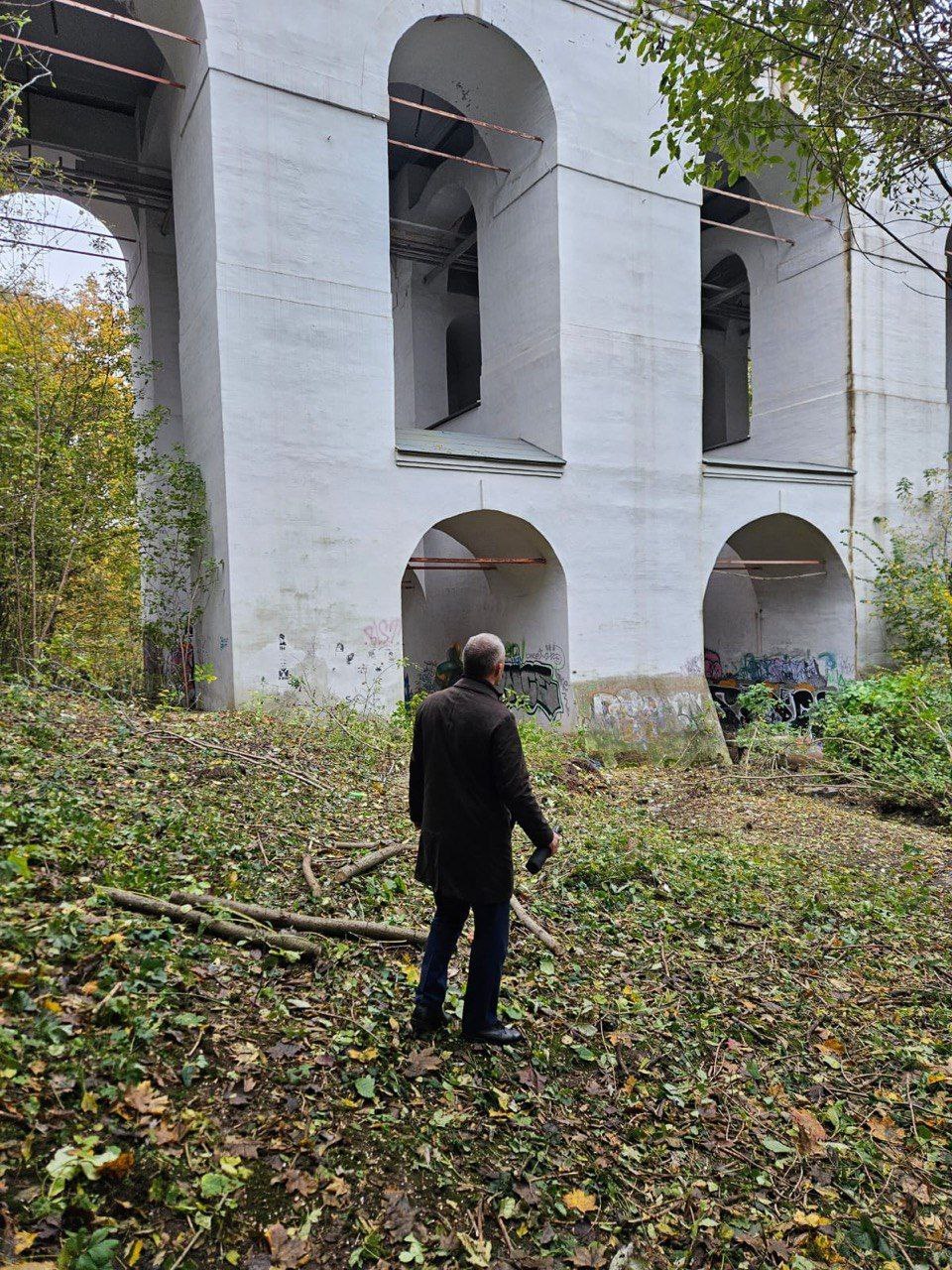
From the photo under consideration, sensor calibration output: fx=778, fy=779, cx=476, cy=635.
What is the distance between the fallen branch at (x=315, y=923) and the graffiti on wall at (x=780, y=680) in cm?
1371

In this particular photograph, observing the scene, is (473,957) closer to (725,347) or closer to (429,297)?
(429,297)

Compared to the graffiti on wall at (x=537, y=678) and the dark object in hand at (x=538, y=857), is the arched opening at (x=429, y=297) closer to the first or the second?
the graffiti on wall at (x=537, y=678)

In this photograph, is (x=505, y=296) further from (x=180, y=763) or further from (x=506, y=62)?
(x=180, y=763)

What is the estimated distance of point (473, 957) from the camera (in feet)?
12.0

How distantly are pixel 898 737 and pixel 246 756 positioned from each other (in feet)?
34.5

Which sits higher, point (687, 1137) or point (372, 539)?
point (372, 539)

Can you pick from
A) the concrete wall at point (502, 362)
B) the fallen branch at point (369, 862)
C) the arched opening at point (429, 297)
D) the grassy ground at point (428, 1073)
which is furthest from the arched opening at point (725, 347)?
the grassy ground at point (428, 1073)

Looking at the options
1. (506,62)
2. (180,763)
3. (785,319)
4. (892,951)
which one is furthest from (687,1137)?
(785,319)

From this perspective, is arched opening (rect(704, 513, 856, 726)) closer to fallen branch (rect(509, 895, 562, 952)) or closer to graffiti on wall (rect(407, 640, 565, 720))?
graffiti on wall (rect(407, 640, 565, 720))

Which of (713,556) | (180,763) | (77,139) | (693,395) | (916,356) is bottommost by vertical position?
(180,763)

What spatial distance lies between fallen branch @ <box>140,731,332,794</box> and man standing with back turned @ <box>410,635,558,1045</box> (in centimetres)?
402

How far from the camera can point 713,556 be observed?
15414 mm

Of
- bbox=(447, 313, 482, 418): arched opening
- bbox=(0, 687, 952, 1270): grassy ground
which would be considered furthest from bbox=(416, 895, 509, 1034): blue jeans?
bbox=(447, 313, 482, 418): arched opening

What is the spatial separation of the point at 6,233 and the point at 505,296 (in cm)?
850
